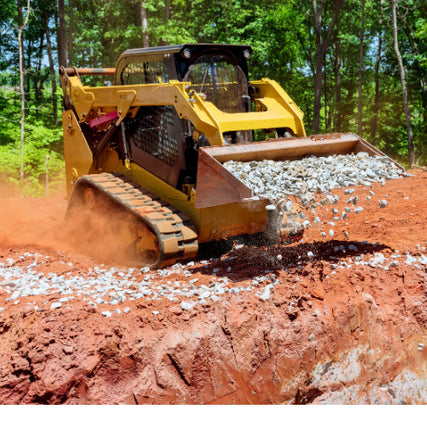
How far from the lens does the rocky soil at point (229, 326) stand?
418 cm

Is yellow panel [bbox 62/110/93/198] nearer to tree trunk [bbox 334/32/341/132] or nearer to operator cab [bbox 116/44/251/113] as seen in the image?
operator cab [bbox 116/44/251/113]

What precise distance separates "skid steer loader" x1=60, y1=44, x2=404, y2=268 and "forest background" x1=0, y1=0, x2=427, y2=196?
840 cm

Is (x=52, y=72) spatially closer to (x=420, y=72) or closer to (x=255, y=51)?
(x=255, y=51)

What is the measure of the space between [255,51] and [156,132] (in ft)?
44.1

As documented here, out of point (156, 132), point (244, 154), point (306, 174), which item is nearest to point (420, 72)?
point (156, 132)

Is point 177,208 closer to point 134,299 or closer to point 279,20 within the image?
point 134,299

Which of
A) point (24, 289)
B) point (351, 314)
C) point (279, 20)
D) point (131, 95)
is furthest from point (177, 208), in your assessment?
point (279, 20)

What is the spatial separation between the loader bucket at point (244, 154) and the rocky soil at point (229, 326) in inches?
32.5

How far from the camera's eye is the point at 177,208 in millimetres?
6363

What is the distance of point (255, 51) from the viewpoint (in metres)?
18.7

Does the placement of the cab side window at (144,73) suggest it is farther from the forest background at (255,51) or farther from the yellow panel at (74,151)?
the forest background at (255,51)

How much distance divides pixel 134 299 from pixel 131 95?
310 centimetres

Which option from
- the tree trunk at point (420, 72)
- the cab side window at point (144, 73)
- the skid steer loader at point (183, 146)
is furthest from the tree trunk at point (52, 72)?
the tree trunk at point (420, 72)

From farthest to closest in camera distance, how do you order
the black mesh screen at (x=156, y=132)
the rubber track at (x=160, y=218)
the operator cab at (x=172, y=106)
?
the black mesh screen at (x=156, y=132), the operator cab at (x=172, y=106), the rubber track at (x=160, y=218)
